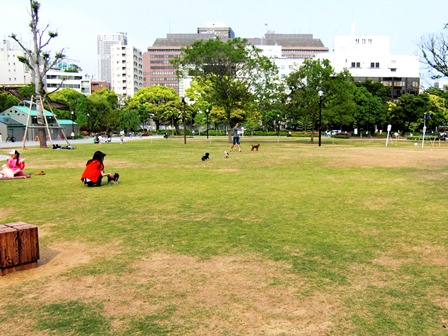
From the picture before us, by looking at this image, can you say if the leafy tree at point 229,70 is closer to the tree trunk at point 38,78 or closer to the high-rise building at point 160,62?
the tree trunk at point 38,78

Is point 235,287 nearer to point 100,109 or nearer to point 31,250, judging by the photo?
point 31,250

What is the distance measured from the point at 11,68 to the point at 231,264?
399 ft

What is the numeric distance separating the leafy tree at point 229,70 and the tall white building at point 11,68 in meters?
82.0

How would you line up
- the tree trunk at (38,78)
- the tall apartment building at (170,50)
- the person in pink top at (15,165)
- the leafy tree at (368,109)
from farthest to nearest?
the tall apartment building at (170,50) → the leafy tree at (368,109) → the tree trunk at (38,78) → the person in pink top at (15,165)

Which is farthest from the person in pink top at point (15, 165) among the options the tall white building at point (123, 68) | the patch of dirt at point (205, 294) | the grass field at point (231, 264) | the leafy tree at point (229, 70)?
the tall white building at point (123, 68)

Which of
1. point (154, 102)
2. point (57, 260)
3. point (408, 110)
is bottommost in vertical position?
point (57, 260)

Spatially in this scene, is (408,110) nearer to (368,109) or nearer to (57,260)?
(368,109)

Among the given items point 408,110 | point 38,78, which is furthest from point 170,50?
point 38,78

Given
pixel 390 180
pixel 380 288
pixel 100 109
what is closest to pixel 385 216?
pixel 380 288

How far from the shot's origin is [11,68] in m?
110

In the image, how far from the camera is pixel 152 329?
11.8 feet

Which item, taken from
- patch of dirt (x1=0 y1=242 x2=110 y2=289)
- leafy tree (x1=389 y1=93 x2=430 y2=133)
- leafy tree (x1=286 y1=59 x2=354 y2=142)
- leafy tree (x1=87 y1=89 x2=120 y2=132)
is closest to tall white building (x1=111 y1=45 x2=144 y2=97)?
leafy tree (x1=87 y1=89 x2=120 y2=132)

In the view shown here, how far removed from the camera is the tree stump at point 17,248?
193 inches

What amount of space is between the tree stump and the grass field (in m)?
0.13
